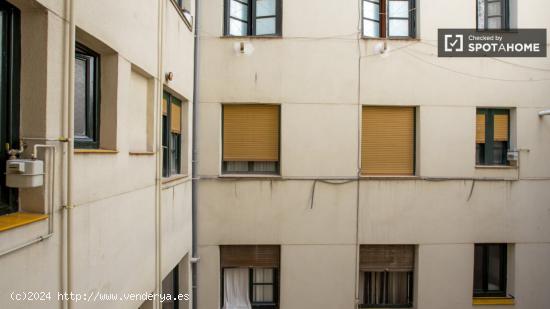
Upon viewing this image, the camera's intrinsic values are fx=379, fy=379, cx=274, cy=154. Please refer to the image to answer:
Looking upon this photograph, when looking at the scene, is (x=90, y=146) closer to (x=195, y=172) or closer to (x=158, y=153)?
(x=158, y=153)

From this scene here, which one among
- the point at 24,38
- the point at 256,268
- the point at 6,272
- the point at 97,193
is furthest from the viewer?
the point at 256,268

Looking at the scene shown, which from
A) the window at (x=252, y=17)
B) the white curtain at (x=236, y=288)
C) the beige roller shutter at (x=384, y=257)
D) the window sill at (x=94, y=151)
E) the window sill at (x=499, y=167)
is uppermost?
the window at (x=252, y=17)

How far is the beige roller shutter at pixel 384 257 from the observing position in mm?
6969

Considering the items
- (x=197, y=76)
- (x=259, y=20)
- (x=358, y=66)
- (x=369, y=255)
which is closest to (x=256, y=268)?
(x=369, y=255)

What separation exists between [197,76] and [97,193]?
3.92 meters

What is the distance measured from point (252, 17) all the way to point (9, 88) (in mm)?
5239

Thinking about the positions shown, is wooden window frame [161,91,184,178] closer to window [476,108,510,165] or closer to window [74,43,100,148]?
window [74,43,100,148]

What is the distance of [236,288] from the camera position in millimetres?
6961

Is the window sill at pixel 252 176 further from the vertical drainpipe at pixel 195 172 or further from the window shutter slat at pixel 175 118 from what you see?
the window shutter slat at pixel 175 118

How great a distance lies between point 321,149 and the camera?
22.3ft

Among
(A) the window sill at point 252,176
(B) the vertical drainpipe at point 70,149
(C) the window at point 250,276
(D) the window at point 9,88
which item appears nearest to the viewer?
(D) the window at point 9,88

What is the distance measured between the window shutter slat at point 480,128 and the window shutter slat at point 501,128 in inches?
9.4

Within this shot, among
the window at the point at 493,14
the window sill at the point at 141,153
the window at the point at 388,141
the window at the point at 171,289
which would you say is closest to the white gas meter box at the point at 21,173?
the window sill at the point at 141,153

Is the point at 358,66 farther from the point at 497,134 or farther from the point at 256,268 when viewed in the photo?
the point at 256,268
